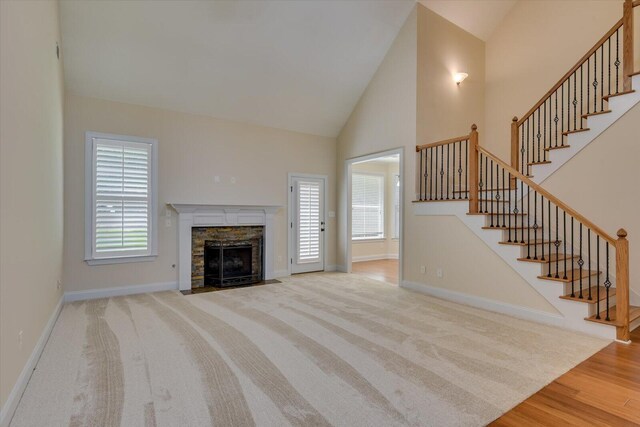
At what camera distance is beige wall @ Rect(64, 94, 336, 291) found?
15.8ft

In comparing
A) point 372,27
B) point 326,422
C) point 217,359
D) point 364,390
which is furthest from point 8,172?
point 372,27

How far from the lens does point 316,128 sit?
23.2 ft

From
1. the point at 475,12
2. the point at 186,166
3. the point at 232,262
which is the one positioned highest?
the point at 475,12

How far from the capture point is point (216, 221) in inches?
231

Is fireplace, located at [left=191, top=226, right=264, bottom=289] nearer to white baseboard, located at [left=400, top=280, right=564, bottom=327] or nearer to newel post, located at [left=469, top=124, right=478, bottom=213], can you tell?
white baseboard, located at [left=400, top=280, right=564, bottom=327]

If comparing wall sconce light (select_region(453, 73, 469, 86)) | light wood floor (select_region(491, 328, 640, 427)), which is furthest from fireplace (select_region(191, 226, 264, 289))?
light wood floor (select_region(491, 328, 640, 427))

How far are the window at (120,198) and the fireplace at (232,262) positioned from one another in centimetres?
97

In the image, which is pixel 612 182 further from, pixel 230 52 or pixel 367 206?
pixel 230 52

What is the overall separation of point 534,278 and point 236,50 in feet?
17.1

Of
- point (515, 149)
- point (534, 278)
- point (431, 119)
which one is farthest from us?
point (431, 119)

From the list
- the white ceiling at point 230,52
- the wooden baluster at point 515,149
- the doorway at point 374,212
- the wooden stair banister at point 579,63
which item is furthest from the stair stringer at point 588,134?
the doorway at point 374,212

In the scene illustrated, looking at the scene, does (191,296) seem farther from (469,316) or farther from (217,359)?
(469,316)

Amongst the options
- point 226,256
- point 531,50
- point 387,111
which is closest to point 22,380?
point 226,256

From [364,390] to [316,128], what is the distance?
5631 millimetres
